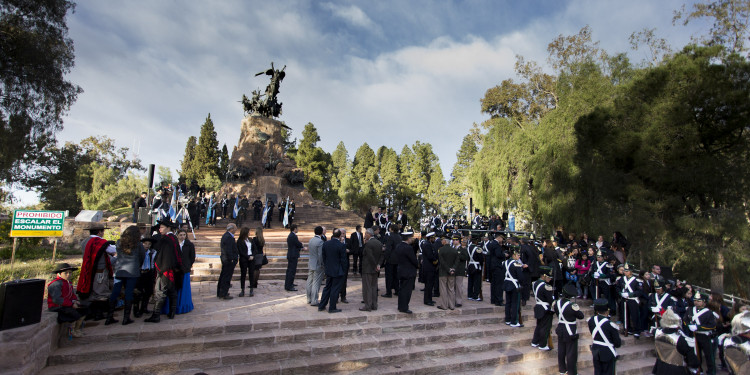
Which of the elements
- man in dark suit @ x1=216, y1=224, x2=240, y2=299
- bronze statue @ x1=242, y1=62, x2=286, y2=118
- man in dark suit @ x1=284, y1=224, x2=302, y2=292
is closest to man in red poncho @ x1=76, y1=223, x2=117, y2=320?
man in dark suit @ x1=216, y1=224, x2=240, y2=299

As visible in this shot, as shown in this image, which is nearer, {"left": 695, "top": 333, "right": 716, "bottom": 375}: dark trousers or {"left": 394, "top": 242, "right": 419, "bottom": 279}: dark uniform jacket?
{"left": 695, "top": 333, "right": 716, "bottom": 375}: dark trousers

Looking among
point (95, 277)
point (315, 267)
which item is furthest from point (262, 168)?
point (95, 277)

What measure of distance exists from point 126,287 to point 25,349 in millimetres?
1643

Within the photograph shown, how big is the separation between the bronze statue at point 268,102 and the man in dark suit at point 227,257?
27.4m

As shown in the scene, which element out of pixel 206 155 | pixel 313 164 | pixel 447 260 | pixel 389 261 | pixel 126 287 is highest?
pixel 206 155

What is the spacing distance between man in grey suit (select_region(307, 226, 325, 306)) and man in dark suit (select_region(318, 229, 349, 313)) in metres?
0.38

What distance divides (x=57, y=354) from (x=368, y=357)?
4141 mm

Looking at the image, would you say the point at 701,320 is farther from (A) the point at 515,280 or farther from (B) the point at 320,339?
(B) the point at 320,339

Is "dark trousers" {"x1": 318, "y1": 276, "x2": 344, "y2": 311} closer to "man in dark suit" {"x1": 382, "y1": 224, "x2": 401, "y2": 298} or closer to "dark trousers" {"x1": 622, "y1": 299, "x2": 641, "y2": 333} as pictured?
"man in dark suit" {"x1": 382, "y1": 224, "x2": 401, "y2": 298}

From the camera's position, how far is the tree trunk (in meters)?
12.7

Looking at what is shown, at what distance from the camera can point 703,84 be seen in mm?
12680

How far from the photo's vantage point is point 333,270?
22.8 feet

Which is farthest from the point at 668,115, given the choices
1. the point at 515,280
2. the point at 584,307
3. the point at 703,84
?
the point at 515,280

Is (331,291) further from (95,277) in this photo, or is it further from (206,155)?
(206,155)
